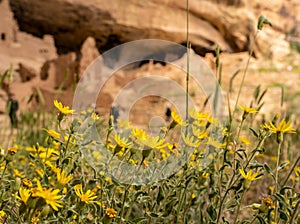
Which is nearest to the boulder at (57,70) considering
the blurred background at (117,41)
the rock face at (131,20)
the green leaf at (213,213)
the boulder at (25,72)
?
the blurred background at (117,41)

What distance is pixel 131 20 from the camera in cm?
593

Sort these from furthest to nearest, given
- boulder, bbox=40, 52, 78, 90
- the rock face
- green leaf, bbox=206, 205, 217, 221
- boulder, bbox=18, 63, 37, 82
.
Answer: the rock face < boulder, bbox=40, 52, 78, 90 < boulder, bbox=18, 63, 37, 82 < green leaf, bbox=206, 205, 217, 221

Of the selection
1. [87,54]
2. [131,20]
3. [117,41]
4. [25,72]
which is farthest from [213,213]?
[117,41]

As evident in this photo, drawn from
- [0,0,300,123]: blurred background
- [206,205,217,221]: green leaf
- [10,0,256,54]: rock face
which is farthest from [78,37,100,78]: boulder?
[206,205,217,221]: green leaf

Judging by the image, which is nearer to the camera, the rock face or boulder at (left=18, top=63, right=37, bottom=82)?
boulder at (left=18, top=63, right=37, bottom=82)

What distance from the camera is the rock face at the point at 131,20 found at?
5.54 meters

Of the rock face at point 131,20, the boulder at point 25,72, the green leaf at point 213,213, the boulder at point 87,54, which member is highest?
the rock face at point 131,20

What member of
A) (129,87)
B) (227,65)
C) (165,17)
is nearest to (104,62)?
(129,87)

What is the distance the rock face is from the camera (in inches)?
218

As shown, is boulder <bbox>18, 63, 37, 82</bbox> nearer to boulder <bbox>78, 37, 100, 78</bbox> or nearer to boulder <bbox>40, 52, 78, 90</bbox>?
boulder <bbox>40, 52, 78, 90</bbox>

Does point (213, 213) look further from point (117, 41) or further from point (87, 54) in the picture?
point (117, 41)

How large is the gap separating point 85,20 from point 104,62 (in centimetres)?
89

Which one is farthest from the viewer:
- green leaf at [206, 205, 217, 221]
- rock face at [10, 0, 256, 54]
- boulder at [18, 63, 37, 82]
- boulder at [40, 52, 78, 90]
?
rock face at [10, 0, 256, 54]

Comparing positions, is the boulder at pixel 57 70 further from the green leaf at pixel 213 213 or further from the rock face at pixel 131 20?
the green leaf at pixel 213 213
